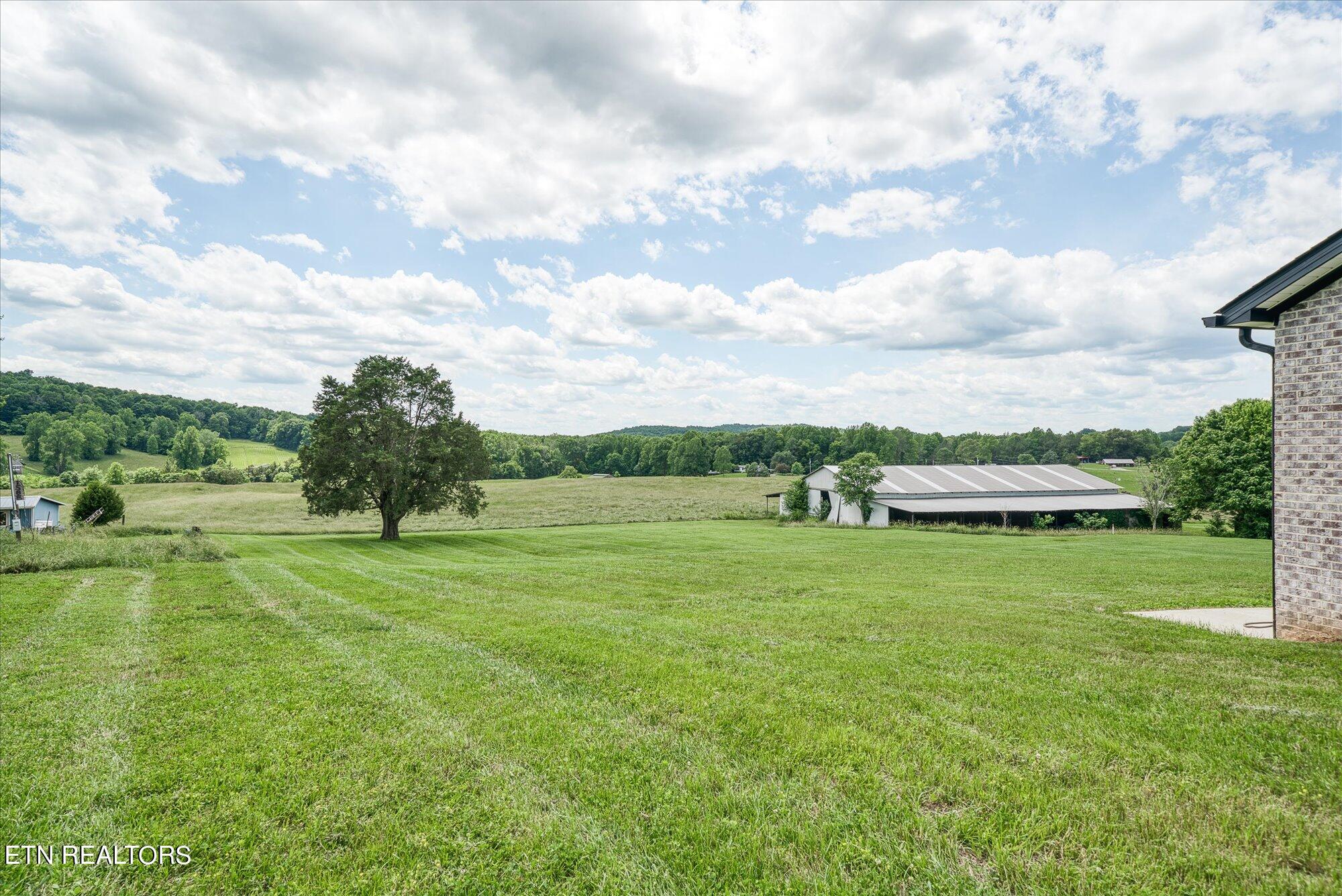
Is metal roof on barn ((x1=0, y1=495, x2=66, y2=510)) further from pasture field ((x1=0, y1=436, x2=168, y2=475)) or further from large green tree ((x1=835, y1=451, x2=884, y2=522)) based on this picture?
large green tree ((x1=835, y1=451, x2=884, y2=522))

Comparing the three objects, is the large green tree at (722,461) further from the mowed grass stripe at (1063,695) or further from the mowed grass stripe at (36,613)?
the mowed grass stripe at (36,613)

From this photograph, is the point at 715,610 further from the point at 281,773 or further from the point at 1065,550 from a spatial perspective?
the point at 1065,550

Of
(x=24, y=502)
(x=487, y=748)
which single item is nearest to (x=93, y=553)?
(x=487, y=748)

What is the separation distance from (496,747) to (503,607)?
6.04 m

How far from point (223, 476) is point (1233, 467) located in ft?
332

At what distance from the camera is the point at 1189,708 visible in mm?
5113

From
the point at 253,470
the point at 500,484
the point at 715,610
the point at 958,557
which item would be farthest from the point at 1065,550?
the point at 253,470

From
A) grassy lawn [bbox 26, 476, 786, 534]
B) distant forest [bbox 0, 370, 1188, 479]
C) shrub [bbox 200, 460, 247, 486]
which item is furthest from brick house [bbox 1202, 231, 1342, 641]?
distant forest [bbox 0, 370, 1188, 479]

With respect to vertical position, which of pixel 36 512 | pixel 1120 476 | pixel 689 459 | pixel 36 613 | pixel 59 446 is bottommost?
pixel 36 512

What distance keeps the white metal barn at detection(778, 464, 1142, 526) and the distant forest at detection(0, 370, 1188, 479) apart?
58619 millimetres

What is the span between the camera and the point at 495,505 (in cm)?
5700

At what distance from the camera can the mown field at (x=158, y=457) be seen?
263 ft

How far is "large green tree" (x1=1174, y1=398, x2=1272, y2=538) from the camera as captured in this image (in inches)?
1467

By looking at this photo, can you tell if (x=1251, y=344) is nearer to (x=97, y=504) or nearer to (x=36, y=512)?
(x=97, y=504)
